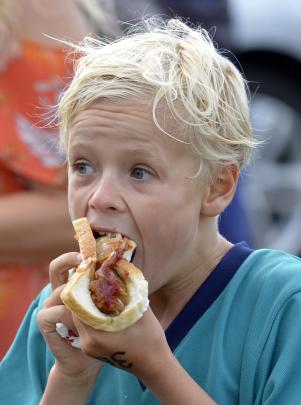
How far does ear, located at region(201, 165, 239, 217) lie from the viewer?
2807 mm

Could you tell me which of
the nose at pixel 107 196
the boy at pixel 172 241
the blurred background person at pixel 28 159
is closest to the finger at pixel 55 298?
the boy at pixel 172 241

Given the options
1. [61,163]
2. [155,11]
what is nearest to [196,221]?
[61,163]

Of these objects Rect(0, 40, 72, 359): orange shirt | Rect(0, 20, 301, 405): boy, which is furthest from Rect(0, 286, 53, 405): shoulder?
Rect(0, 40, 72, 359): orange shirt

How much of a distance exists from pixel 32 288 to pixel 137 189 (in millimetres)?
1208

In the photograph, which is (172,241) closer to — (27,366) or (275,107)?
(27,366)

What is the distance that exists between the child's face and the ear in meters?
0.06

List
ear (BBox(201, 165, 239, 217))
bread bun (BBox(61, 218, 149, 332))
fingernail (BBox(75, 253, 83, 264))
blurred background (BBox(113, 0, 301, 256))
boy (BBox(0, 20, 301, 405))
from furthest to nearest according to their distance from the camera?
1. blurred background (BBox(113, 0, 301, 256))
2. ear (BBox(201, 165, 239, 217))
3. fingernail (BBox(75, 253, 83, 264))
4. boy (BBox(0, 20, 301, 405))
5. bread bun (BBox(61, 218, 149, 332))

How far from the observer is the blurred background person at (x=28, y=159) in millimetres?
3705

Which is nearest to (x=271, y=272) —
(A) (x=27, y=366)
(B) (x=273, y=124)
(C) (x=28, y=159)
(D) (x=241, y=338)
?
(D) (x=241, y=338)

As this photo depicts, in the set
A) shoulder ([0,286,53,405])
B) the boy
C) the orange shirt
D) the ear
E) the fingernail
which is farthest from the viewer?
the orange shirt

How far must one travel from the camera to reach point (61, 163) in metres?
3.78

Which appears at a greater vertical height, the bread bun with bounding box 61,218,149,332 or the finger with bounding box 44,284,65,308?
the bread bun with bounding box 61,218,149,332

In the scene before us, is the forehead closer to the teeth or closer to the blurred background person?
the teeth

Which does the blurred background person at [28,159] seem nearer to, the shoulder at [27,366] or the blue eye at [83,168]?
the shoulder at [27,366]
